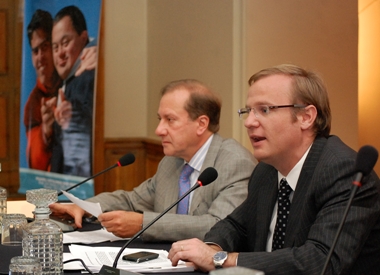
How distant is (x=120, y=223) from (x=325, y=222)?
0.96m

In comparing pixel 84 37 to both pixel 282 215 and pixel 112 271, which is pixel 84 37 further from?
pixel 112 271

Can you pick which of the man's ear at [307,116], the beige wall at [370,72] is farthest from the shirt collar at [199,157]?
the beige wall at [370,72]

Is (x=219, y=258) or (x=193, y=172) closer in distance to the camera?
(x=219, y=258)

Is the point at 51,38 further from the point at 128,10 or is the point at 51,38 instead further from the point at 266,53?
the point at 266,53

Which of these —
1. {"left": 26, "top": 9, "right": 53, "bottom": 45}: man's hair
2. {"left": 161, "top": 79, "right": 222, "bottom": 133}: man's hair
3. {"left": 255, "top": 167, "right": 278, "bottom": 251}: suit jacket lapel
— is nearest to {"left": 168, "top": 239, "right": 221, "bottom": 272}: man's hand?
{"left": 255, "top": 167, "right": 278, "bottom": 251}: suit jacket lapel

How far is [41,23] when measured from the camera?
→ 19.2 feet

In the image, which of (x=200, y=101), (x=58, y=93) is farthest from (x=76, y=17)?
(x=200, y=101)

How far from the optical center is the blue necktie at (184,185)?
10.6 ft

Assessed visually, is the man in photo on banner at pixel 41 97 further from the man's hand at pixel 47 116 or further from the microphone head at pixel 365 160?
the microphone head at pixel 365 160

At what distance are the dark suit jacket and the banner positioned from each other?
3366 millimetres

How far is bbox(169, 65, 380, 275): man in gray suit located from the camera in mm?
2154

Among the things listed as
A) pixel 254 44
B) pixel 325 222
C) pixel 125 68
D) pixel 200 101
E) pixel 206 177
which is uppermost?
pixel 254 44

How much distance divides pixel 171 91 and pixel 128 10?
343 centimetres

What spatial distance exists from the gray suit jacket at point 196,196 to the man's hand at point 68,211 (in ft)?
0.81
